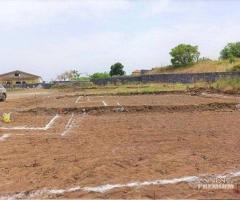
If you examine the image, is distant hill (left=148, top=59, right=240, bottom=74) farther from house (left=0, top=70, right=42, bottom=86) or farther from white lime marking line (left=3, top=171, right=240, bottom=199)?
white lime marking line (left=3, top=171, right=240, bottom=199)

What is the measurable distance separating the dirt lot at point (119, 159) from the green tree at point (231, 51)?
7509 centimetres

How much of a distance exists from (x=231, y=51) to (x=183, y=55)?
8.81m

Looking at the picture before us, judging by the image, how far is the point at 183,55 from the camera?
3654 inches

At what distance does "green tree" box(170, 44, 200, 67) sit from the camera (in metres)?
Answer: 92.4

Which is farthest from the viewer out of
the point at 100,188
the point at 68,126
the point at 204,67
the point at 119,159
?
the point at 204,67

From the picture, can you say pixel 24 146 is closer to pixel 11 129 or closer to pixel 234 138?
pixel 11 129

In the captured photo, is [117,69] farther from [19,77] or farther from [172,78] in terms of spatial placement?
[172,78]

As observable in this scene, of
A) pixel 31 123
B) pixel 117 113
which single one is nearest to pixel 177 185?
pixel 31 123

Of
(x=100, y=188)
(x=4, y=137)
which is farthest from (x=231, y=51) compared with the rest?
(x=100, y=188)

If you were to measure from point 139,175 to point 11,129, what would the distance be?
321 inches

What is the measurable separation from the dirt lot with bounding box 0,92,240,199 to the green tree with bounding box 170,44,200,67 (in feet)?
251

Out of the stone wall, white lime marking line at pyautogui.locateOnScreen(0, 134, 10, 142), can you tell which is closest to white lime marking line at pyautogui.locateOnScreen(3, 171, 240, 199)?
white lime marking line at pyautogui.locateOnScreen(0, 134, 10, 142)

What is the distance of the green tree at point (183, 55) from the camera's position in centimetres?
9244

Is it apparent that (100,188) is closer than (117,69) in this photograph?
Yes
